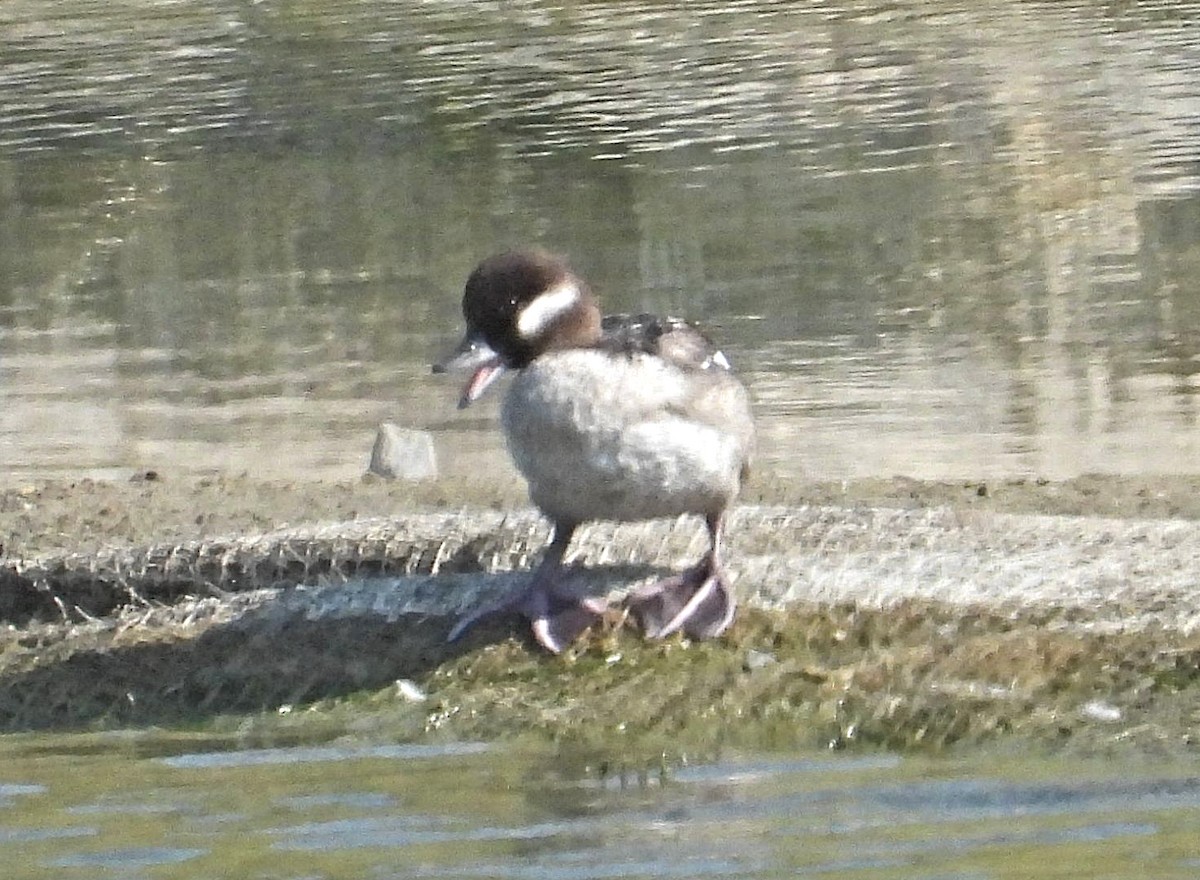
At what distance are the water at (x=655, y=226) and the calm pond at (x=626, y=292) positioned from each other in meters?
0.04

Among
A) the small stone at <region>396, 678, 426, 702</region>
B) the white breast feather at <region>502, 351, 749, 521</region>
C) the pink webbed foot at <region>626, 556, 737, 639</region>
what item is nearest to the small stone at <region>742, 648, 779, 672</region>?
the pink webbed foot at <region>626, 556, 737, 639</region>

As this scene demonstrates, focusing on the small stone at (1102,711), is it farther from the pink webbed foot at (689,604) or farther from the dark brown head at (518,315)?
the dark brown head at (518,315)

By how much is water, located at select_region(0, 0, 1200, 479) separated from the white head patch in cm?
362

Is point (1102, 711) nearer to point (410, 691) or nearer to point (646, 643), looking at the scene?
point (646, 643)

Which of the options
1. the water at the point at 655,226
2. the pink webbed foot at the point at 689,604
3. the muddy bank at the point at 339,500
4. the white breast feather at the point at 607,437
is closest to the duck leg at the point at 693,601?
the pink webbed foot at the point at 689,604

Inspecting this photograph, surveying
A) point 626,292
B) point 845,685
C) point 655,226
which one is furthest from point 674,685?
point 655,226

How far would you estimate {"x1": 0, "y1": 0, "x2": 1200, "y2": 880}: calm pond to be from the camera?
580 cm

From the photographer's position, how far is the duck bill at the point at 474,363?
721 cm

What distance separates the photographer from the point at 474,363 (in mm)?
7250

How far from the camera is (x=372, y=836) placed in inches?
228

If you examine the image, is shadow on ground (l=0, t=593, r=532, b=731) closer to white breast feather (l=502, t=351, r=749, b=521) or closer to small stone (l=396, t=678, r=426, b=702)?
small stone (l=396, t=678, r=426, b=702)

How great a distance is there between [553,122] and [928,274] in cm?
662

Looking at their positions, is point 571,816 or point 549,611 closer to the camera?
point 571,816

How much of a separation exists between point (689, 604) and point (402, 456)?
12.2 ft
